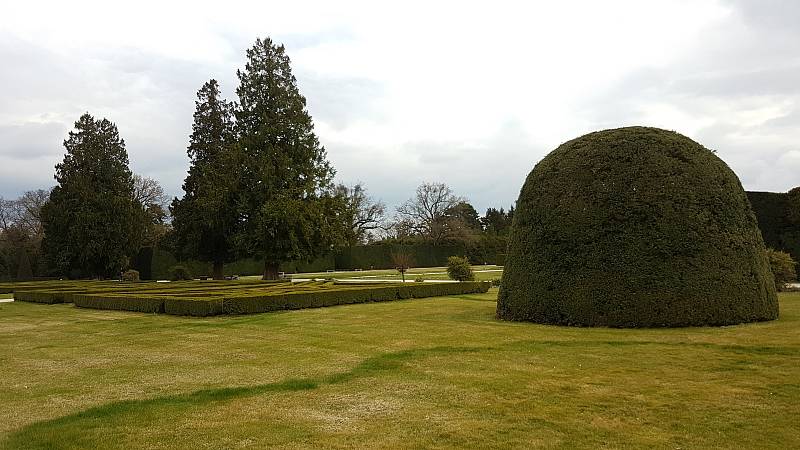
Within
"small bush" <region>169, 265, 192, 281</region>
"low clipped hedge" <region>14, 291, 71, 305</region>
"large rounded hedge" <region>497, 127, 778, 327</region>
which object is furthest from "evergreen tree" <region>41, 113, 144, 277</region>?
"large rounded hedge" <region>497, 127, 778, 327</region>

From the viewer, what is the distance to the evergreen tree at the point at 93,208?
33250mm

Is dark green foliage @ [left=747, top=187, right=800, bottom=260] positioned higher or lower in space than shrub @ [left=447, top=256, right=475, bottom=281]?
higher

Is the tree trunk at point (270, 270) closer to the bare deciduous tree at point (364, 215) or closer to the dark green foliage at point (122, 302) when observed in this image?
the dark green foliage at point (122, 302)

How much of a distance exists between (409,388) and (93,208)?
3245cm

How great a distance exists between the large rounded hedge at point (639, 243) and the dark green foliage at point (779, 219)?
13790 mm

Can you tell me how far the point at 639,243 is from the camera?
11617 mm

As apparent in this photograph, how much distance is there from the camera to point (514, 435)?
16.6ft

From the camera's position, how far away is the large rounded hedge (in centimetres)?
1138

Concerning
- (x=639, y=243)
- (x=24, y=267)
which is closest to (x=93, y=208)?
(x=24, y=267)

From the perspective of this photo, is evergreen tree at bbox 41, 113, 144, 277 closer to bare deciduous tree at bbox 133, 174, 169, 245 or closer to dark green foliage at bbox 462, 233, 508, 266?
bare deciduous tree at bbox 133, 174, 169, 245

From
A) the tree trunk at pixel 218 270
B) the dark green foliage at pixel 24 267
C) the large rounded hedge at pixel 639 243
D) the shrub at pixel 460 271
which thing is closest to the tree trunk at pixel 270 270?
the tree trunk at pixel 218 270

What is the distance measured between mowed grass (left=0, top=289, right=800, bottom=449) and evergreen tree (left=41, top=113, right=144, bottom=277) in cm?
2378

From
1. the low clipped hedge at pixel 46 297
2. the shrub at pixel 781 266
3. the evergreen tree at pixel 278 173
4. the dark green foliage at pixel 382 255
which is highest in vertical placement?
the evergreen tree at pixel 278 173

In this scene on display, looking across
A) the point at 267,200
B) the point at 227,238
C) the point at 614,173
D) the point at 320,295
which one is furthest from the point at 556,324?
the point at 227,238
